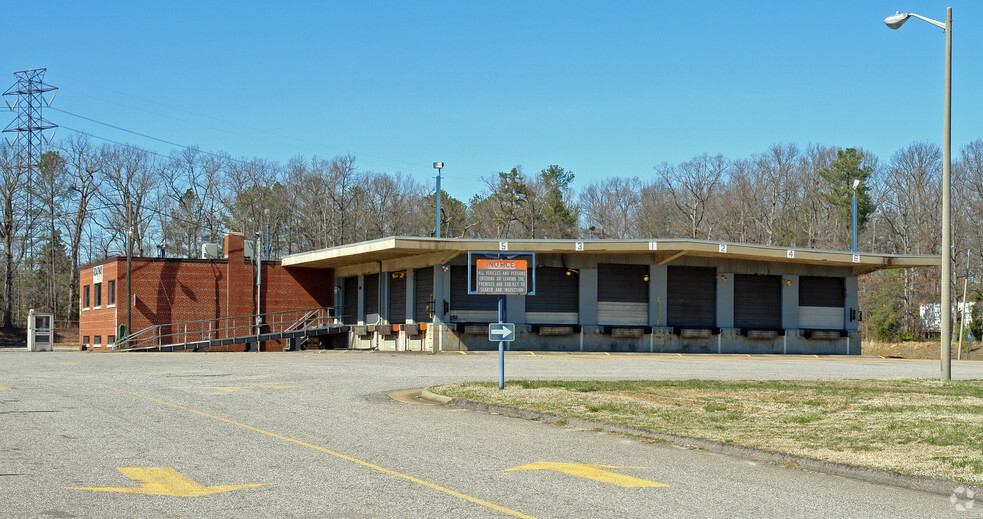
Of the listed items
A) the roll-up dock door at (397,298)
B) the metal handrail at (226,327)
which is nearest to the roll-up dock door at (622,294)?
the roll-up dock door at (397,298)

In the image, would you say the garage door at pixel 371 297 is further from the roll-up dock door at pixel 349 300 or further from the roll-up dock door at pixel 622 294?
the roll-up dock door at pixel 622 294

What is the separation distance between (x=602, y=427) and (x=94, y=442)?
22.9 feet

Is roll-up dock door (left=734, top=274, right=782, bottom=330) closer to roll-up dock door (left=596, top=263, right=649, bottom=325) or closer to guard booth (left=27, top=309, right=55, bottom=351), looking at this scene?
roll-up dock door (left=596, top=263, right=649, bottom=325)

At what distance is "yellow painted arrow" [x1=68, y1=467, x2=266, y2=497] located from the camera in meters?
8.47

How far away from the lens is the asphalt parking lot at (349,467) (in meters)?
7.98

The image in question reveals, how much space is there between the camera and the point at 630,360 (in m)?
34.2

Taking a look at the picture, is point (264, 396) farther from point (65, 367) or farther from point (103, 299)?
point (103, 299)

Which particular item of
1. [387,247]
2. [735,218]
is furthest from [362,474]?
[735,218]

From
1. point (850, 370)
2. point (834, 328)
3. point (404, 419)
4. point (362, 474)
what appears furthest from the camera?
point (834, 328)

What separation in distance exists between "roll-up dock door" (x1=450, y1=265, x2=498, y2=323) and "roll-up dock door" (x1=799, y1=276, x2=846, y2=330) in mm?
14824

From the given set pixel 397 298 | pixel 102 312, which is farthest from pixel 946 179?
pixel 102 312

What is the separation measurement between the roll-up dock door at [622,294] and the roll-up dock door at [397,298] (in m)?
9.25

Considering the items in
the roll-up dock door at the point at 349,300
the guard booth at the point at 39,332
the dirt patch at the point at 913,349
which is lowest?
the dirt patch at the point at 913,349

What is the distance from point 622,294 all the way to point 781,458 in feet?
99.7
